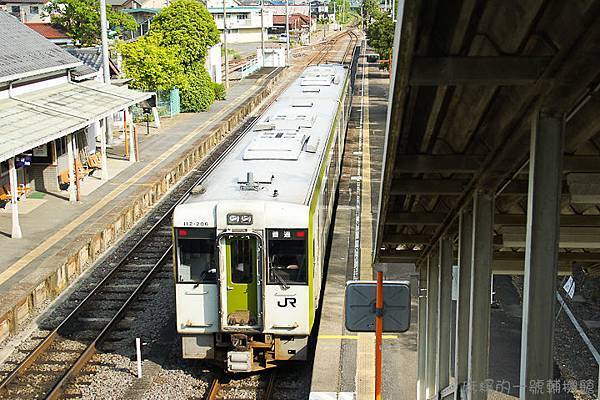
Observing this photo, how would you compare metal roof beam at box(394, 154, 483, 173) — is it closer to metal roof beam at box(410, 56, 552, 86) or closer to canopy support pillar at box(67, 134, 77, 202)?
metal roof beam at box(410, 56, 552, 86)

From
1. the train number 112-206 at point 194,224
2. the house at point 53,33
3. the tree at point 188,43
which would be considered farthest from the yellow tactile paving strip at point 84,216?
the house at point 53,33

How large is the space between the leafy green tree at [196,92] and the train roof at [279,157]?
62.4ft

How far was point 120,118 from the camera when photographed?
109 ft

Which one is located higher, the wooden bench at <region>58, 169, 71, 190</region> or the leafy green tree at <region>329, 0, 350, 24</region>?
the leafy green tree at <region>329, 0, 350, 24</region>

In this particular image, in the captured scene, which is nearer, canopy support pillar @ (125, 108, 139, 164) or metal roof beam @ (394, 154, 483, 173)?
metal roof beam @ (394, 154, 483, 173)

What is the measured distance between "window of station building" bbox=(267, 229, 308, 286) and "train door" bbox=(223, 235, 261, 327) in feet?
0.67

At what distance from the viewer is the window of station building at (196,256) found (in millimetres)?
10781

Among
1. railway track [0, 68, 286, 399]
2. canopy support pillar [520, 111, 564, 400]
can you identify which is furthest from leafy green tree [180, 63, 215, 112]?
canopy support pillar [520, 111, 564, 400]

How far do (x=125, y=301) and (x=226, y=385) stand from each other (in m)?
3.82

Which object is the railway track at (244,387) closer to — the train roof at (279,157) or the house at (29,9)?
the train roof at (279,157)

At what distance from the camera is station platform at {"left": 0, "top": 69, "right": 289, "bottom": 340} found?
14.7m

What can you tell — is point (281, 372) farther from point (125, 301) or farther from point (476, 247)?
point (476, 247)

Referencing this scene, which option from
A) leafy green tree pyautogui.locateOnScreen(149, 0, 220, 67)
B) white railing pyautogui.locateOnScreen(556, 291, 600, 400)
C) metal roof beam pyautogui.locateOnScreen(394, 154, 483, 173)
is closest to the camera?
metal roof beam pyautogui.locateOnScreen(394, 154, 483, 173)

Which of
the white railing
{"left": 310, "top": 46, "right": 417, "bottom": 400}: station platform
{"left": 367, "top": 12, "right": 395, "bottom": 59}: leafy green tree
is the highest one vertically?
{"left": 367, "top": 12, "right": 395, "bottom": 59}: leafy green tree
